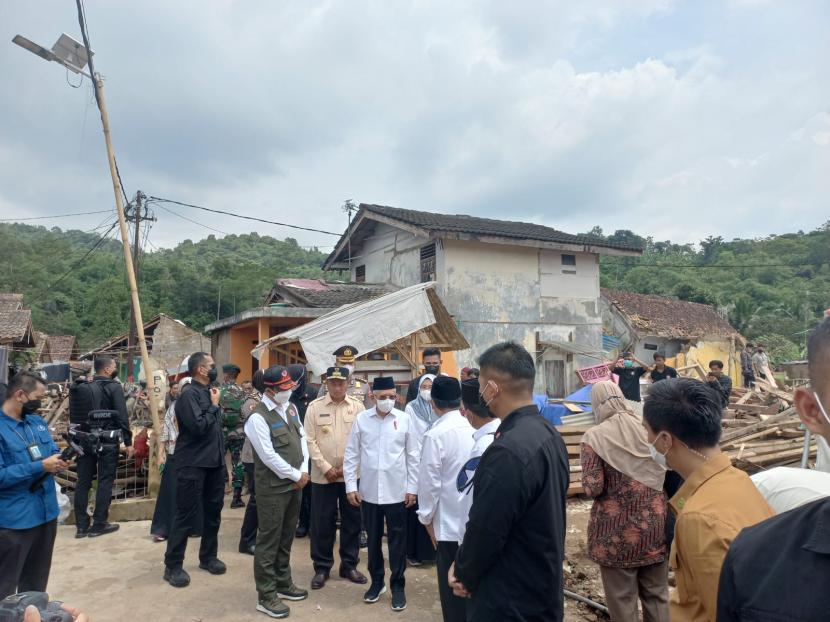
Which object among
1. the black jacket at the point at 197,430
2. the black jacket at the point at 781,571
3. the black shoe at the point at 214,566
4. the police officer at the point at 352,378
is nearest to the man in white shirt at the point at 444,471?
the police officer at the point at 352,378

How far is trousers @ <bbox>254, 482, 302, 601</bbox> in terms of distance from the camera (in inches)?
174

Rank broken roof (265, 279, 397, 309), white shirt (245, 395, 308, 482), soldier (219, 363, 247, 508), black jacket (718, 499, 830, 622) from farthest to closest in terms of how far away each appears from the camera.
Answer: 1. broken roof (265, 279, 397, 309)
2. soldier (219, 363, 247, 508)
3. white shirt (245, 395, 308, 482)
4. black jacket (718, 499, 830, 622)

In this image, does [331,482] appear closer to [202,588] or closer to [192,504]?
[192,504]

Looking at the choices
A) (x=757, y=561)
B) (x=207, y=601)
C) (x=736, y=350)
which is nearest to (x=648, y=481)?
(x=757, y=561)

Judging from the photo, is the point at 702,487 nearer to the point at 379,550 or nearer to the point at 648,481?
the point at 648,481

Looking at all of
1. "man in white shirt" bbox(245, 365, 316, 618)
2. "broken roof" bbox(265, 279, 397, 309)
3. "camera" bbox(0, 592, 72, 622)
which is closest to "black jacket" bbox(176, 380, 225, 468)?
"man in white shirt" bbox(245, 365, 316, 618)

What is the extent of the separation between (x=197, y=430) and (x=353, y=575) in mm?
2056

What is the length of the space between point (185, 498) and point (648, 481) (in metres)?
4.03

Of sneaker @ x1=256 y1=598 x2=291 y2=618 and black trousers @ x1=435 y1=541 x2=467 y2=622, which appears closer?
black trousers @ x1=435 y1=541 x2=467 y2=622

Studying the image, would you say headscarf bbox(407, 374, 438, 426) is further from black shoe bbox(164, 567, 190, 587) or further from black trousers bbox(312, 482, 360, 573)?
black shoe bbox(164, 567, 190, 587)

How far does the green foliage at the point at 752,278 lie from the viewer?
33000 millimetres

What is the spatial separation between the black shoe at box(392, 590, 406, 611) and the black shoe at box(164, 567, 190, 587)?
6.54 ft

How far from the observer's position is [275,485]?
4543 mm

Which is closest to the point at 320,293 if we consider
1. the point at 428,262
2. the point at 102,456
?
the point at 428,262
